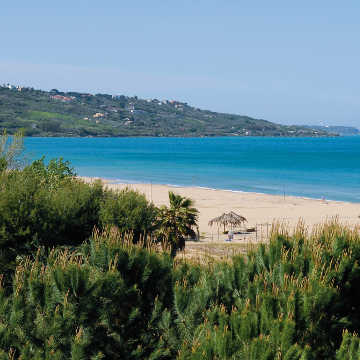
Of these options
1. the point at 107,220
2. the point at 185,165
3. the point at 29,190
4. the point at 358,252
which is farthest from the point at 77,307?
the point at 185,165

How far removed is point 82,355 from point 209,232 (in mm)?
34719

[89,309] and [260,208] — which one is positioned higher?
[89,309]

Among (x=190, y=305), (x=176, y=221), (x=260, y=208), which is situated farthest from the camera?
(x=260, y=208)

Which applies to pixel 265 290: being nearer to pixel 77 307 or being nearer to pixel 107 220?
pixel 77 307

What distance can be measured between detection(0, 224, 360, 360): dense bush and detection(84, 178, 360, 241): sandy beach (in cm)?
2792

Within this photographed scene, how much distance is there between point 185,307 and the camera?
37.7 feet

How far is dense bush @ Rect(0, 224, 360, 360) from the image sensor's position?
31.2 feet

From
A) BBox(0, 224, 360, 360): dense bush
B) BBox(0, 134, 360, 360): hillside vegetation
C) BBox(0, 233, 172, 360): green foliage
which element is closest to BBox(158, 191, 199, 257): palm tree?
BBox(0, 134, 360, 360): hillside vegetation

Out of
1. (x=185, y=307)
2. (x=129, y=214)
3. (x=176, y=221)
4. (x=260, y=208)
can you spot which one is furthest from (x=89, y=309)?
(x=260, y=208)

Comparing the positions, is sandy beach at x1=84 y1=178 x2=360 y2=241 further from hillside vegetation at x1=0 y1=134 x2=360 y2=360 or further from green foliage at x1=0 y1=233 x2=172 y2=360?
green foliage at x1=0 y1=233 x2=172 y2=360

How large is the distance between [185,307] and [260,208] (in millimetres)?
49759

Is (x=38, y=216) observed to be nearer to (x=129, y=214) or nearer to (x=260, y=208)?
(x=129, y=214)

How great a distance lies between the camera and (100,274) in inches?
466

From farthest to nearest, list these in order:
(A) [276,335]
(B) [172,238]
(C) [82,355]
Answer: (B) [172,238]
(C) [82,355]
(A) [276,335]
